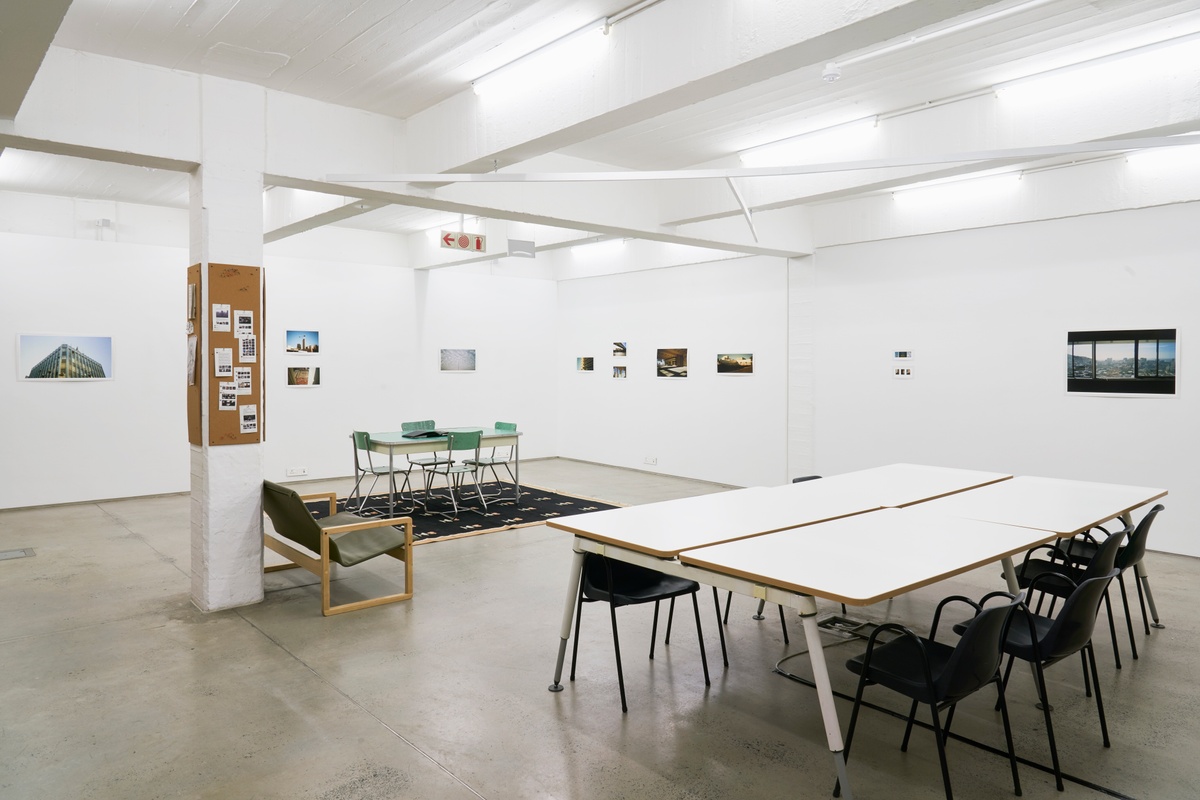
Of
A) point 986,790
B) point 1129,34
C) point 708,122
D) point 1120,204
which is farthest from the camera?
point 1120,204

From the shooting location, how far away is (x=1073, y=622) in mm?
2984

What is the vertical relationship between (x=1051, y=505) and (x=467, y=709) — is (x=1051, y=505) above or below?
above

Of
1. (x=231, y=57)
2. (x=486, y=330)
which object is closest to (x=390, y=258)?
(x=486, y=330)

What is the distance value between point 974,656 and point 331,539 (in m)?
3.78

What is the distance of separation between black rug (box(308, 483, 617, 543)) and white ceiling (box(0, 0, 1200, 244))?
11.7 feet

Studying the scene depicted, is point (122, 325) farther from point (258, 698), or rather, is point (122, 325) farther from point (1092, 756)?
point (1092, 756)

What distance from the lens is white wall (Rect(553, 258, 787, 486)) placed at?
9.35 meters

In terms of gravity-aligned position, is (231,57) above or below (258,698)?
above

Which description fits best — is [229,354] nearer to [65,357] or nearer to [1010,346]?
[65,357]

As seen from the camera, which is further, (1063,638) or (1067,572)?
(1067,572)

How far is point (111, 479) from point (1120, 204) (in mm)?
10491

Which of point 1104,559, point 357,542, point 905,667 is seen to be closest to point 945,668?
point 905,667

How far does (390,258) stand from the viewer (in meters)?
10.9

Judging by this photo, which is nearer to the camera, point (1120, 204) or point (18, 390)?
point (1120, 204)
